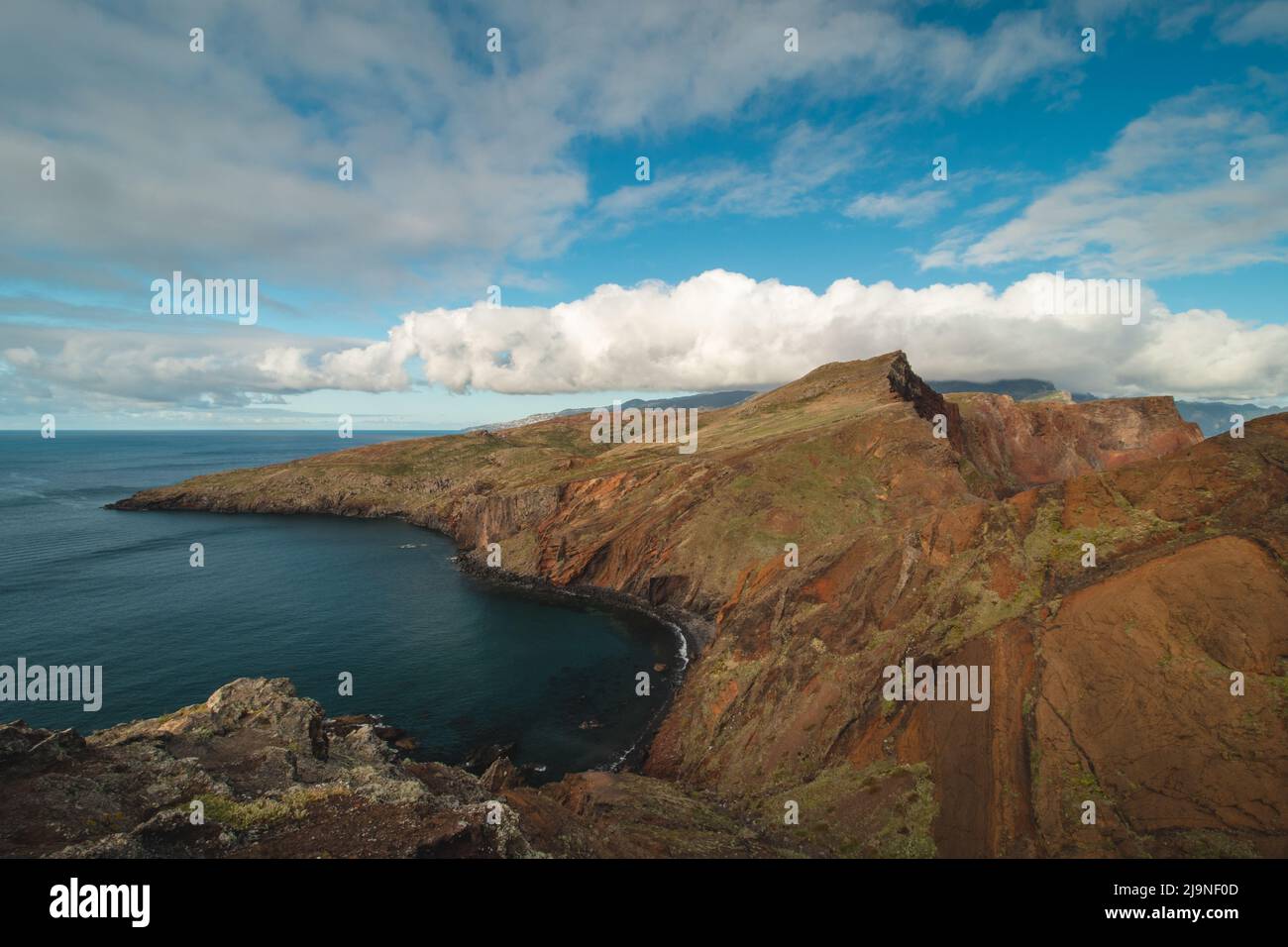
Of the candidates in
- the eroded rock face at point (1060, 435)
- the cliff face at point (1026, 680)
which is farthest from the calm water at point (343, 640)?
the eroded rock face at point (1060, 435)

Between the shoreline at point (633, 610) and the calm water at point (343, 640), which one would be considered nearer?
the shoreline at point (633, 610)

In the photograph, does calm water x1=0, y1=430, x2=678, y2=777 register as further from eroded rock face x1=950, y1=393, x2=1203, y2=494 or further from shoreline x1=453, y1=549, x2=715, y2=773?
eroded rock face x1=950, y1=393, x2=1203, y2=494

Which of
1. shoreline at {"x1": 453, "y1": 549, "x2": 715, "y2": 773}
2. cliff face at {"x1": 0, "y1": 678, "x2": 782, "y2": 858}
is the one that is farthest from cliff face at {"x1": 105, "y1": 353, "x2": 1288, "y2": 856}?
cliff face at {"x1": 0, "y1": 678, "x2": 782, "y2": 858}

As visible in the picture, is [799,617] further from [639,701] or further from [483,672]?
[483,672]

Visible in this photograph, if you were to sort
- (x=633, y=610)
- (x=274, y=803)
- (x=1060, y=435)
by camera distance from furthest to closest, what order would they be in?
1. (x=1060, y=435)
2. (x=633, y=610)
3. (x=274, y=803)

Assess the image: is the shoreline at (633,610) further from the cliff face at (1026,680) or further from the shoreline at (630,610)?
the cliff face at (1026,680)

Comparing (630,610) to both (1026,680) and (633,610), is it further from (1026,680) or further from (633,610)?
(1026,680)

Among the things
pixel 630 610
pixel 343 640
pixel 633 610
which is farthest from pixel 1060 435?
pixel 343 640
